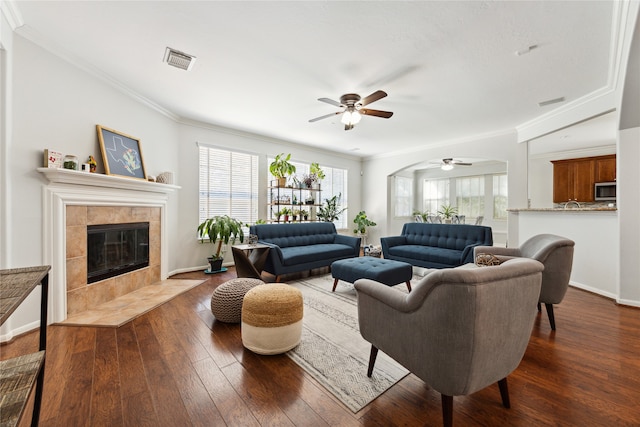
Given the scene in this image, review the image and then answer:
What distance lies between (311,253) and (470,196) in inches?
280

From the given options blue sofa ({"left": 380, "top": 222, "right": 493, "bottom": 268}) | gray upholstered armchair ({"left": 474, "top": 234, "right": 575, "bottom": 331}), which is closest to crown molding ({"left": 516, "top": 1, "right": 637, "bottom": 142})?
gray upholstered armchair ({"left": 474, "top": 234, "right": 575, "bottom": 331})

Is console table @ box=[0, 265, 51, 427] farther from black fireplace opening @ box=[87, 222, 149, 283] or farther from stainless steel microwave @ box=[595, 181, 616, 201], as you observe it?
stainless steel microwave @ box=[595, 181, 616, 201]

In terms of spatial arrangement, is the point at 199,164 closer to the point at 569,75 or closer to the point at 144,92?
the point at 144,92

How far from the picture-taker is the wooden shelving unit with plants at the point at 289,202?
5727 mm

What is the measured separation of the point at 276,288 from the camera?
2277 mm

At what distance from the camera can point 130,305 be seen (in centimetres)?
304

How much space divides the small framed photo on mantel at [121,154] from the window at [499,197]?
30.7 ft

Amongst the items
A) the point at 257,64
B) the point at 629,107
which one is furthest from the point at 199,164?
the point at 629,107

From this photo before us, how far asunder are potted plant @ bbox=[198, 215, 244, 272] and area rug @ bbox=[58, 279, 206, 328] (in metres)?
0.66

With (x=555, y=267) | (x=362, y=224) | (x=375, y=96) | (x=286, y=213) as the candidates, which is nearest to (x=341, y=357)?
(x=555, y=267)

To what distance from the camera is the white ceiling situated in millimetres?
2113

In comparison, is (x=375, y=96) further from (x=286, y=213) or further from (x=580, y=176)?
(x=580, y=176)

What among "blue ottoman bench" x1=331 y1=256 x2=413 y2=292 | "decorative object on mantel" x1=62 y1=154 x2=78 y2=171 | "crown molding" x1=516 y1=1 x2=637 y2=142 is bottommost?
"blue ottoman bench" x1=331 y1=256 x2=413 y2=292

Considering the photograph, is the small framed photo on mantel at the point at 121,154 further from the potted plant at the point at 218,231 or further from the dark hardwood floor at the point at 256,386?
the dark hardwood floor at the point at 256,386
